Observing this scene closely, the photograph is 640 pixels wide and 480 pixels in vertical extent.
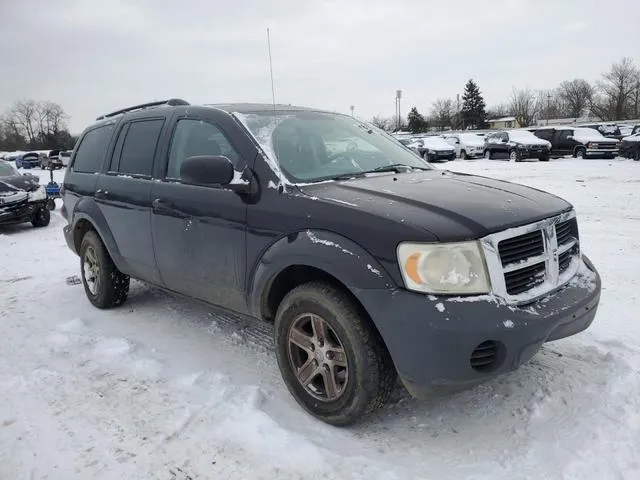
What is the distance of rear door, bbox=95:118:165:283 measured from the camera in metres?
4.19

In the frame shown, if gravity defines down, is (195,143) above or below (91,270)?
above

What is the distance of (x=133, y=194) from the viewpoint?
14.0ft

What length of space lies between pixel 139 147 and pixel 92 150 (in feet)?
3.83

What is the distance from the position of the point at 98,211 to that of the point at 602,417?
14.3 ft

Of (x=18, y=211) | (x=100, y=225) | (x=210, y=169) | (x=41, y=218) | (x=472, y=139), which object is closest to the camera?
(x=210, y=169)

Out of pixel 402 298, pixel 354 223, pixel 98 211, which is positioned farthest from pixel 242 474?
pixel 98 211

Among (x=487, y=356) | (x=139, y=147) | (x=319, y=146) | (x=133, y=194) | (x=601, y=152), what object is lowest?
(x=487, y=356)

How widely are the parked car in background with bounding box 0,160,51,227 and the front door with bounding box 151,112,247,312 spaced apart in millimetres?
7902

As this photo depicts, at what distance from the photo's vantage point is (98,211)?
4.83 meters

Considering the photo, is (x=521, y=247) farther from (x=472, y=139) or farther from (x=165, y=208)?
(x=472, y=139)

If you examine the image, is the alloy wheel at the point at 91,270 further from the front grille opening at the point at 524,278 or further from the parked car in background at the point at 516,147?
the parked car in background at the point at 516,147

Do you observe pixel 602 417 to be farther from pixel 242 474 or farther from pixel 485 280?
pixel 242 474

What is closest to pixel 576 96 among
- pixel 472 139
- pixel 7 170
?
pixel 472 139

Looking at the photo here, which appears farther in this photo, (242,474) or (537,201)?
(537,201)
